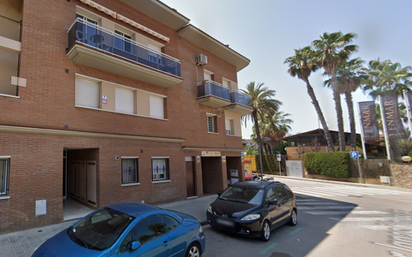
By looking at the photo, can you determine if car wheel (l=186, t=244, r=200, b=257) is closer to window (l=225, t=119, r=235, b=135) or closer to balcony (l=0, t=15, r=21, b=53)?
balcony (l=0, t=15, r=21, b=53)

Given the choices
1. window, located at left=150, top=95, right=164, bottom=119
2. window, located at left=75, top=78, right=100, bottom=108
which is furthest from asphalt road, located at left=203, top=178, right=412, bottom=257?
window, located at left=75, top=78, right=100, bottom=108

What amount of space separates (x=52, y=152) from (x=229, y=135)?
1179cm

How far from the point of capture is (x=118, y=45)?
972 cm

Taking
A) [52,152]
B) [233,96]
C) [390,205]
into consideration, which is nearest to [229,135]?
[233,96]

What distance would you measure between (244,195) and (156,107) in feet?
22.8

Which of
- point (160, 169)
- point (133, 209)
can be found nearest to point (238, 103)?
point (160, 169)

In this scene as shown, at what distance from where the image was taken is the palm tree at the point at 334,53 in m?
23.9

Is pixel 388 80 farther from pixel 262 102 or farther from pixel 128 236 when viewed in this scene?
pixel 128 236

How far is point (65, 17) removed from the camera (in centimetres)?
866

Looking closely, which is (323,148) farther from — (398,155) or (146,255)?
(146,255)

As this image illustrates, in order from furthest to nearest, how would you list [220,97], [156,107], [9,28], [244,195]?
[220,97]
[156,107]
[9,28]
[244,195]

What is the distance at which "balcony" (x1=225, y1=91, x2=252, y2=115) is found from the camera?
16475 mm

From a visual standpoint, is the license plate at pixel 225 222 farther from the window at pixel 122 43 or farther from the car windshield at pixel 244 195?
the window at pixel 122 43

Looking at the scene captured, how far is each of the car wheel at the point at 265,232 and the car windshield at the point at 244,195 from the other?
636 millimetres
